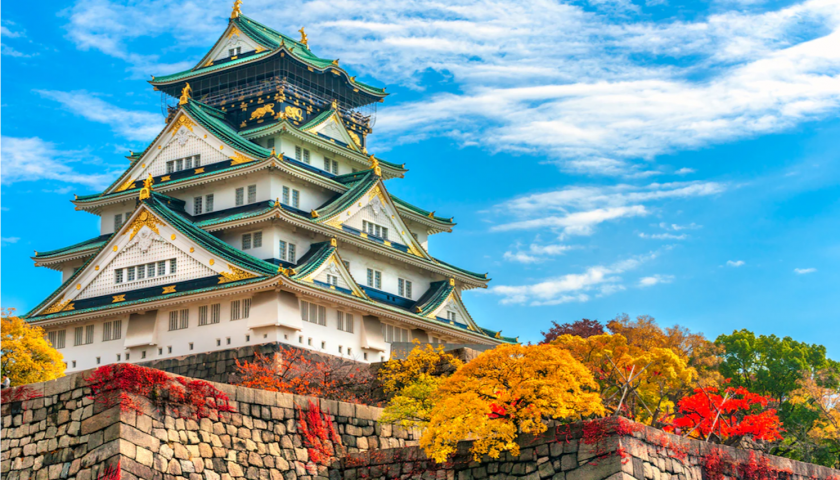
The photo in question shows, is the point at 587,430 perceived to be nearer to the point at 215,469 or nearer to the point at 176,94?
the point at 215,469

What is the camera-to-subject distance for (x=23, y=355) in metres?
33.6

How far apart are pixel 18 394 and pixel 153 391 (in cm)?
296

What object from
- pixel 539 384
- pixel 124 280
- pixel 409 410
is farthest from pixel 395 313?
pixel 539 384

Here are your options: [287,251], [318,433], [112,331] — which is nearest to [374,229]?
[287,251]

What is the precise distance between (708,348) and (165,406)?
33688 mm

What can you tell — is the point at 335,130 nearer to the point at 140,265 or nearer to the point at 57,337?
the point at 140,265

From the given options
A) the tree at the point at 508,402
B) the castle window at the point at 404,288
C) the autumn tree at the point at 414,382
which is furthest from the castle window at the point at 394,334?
the tree at the point at 508,402

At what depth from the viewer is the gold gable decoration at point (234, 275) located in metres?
40.8

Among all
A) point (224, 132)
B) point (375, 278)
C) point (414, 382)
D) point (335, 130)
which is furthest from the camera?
point (335, 130)

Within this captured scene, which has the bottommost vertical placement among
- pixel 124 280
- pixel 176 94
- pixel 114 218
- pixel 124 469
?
pixel 124 469

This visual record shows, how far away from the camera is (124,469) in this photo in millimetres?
20094

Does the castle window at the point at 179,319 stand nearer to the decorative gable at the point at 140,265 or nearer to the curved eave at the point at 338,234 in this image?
the decorative gable at the point at 140,265

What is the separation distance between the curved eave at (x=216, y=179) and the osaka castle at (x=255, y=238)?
2.9 inches

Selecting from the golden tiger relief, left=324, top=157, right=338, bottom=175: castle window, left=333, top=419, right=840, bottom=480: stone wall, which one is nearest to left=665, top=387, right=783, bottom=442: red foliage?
left=333, top=419, right=840, bottom=480: stone wall
